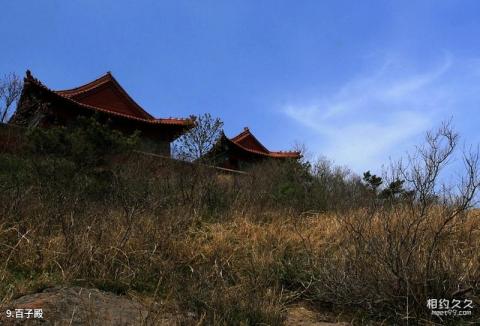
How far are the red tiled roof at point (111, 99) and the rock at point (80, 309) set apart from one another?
14517 millimetres

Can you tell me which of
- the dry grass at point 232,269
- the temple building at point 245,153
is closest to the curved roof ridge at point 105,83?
the temple building at point 245,153

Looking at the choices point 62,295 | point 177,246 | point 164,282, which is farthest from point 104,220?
point 62,295

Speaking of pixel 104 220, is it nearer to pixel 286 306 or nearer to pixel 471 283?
pixel 286 306

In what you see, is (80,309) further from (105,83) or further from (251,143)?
(251,143)

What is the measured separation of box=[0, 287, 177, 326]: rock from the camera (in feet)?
12.8

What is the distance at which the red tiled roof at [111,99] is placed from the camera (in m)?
19.2

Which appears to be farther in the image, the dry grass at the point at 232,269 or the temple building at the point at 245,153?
the temple building at the point at 245,153

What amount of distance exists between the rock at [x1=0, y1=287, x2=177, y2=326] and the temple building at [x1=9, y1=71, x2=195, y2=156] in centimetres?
979

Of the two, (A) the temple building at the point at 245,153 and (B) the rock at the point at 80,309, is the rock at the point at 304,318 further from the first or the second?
(A) the temple building at the point at 245,153

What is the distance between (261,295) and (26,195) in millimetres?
3647

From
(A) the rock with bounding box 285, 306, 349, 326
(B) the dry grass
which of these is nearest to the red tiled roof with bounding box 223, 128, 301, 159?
(B) the dry grass

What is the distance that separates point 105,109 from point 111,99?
196 centimetres

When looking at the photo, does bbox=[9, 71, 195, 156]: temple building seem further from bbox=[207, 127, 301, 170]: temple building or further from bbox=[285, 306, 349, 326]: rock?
bbox=[285, 306, 349, 326]: rock

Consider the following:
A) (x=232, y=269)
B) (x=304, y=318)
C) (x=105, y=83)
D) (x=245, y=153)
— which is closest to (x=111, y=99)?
(x=105, y=83)
